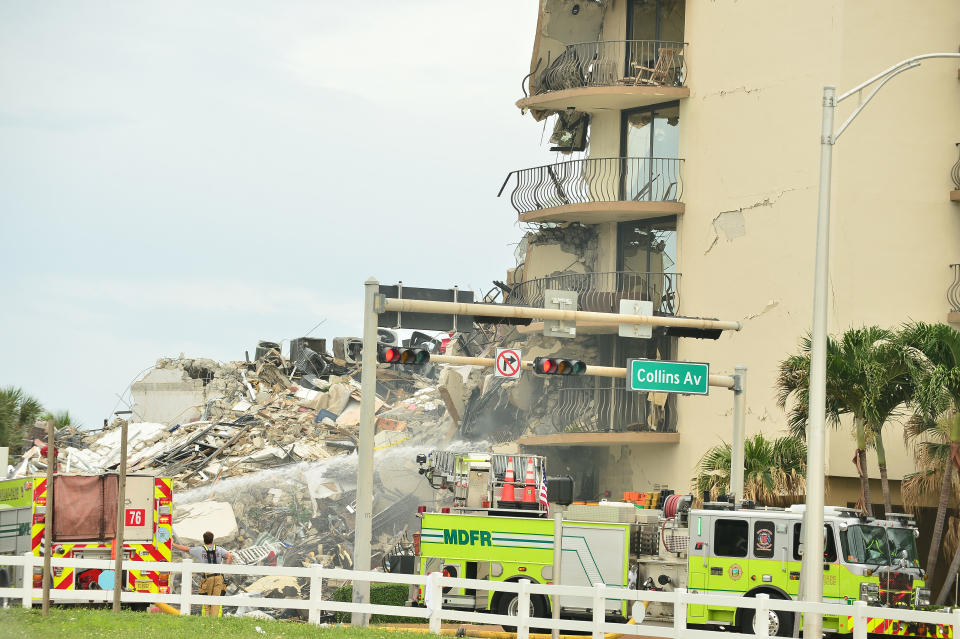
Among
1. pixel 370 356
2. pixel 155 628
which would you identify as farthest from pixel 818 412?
pixel 155 628

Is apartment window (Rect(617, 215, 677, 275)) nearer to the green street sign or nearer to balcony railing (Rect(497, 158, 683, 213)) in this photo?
balcony railing (Rect(497, 158, 683, 213))

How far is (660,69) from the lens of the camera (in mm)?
37781

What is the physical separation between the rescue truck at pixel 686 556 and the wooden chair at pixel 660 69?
16.9 meters

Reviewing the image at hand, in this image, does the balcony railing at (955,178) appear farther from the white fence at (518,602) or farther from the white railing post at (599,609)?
the white railing post at (599,609)

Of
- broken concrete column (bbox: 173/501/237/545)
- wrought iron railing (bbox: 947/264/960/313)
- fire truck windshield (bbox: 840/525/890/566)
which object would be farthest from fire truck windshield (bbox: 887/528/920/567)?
broken concrete column (bbox: 173/501/237/545)

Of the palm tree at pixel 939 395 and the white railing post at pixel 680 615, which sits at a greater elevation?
the palm tree at pixel 939 395

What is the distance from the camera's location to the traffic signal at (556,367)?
2558 cm

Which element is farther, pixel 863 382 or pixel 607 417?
pixel 607 417

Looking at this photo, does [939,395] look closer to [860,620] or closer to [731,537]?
[731,537]

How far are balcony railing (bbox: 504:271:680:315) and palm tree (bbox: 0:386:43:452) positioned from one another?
15621mm

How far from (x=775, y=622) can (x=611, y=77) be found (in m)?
21.2

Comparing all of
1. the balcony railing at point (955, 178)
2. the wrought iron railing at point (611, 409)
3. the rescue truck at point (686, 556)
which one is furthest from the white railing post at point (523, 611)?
the balcony railing at point (955, 178)

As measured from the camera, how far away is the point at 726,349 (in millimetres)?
35406

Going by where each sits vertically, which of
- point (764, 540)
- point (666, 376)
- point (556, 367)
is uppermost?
point (556, 367)
